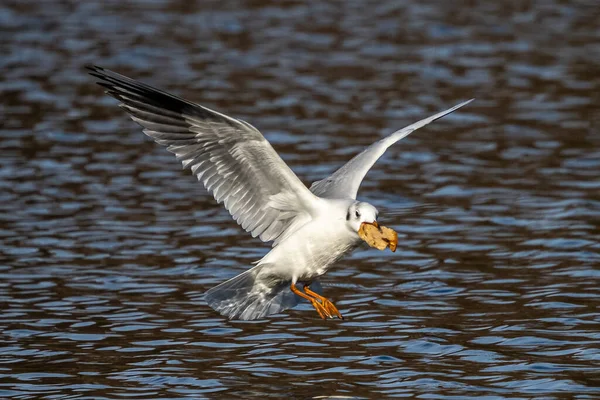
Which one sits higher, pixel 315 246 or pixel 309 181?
pixel 315 246

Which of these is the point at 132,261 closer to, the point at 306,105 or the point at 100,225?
the point at 100,225

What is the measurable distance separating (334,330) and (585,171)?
14.8 feet

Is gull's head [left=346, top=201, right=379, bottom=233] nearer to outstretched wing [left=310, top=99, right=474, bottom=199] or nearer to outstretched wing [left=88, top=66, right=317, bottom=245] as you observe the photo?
outstretched wing [left=88, top=66, right=317, bottom=245]

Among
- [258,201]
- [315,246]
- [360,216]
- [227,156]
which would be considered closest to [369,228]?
[360,216]

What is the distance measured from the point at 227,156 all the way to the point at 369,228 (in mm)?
1097

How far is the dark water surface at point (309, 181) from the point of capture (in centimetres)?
707

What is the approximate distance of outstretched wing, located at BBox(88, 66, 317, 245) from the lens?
699 cm

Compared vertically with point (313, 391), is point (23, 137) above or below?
above

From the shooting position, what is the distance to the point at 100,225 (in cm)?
996

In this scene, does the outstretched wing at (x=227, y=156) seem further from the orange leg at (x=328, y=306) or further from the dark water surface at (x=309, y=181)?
the dark water surface at (x=309, y=181)

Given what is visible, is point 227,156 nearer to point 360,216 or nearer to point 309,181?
point 360,216

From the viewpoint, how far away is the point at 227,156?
7.23 metres

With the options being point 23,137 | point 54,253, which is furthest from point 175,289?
point 23,137

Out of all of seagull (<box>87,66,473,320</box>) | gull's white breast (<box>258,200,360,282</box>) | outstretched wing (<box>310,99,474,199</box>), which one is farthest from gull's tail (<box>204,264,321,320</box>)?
outstretched wing (<box>310,99,474,199</box>)
